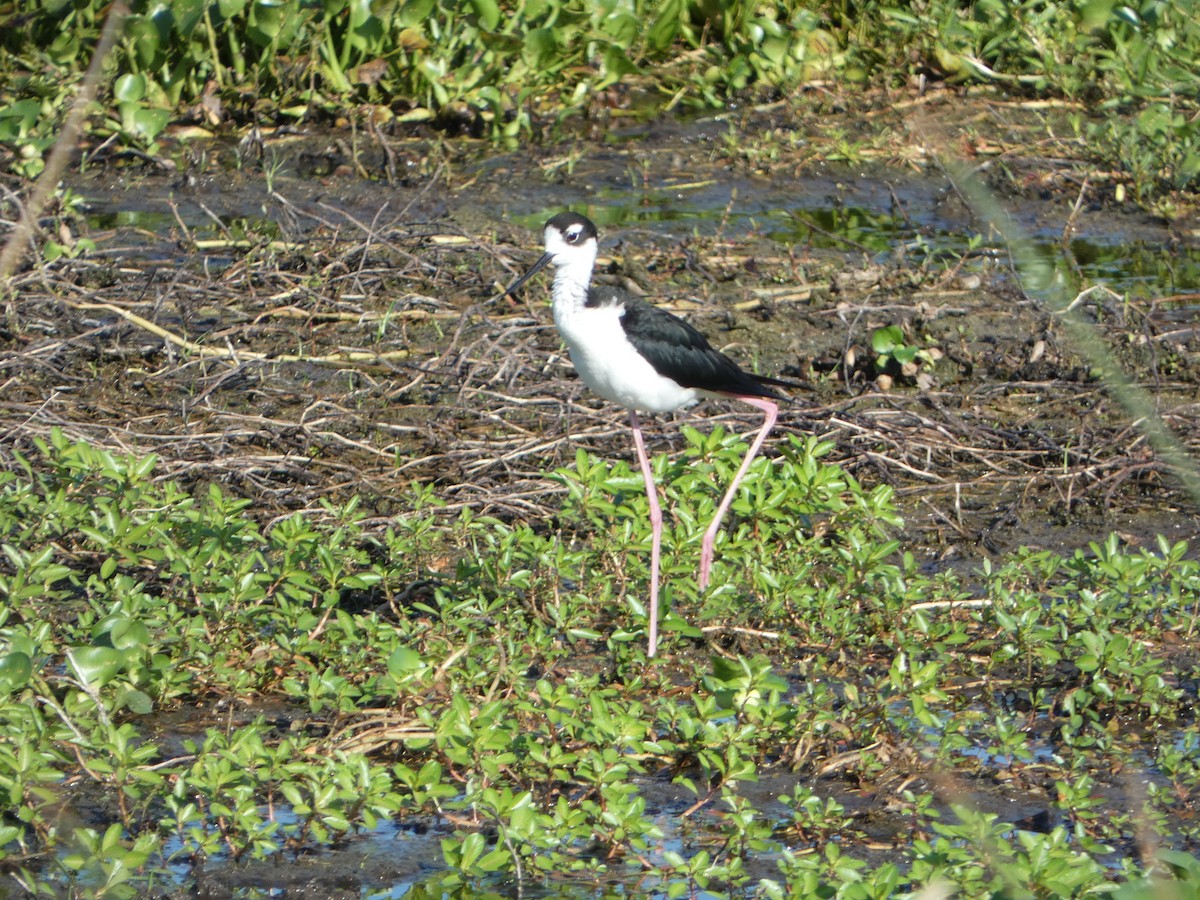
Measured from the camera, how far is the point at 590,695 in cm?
290

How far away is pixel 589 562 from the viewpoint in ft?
13.1

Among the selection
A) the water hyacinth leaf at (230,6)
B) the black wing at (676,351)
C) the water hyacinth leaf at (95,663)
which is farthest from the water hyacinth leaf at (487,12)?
the water hyacinth leaf at (95,663)

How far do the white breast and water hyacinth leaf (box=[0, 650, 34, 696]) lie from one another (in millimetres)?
A: 1480

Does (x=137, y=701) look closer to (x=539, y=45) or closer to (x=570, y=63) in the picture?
(x=539, y=45)

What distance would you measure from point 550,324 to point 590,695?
8.10 feet

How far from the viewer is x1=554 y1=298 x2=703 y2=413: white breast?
3.70m

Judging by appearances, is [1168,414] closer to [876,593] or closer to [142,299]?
[876,593]

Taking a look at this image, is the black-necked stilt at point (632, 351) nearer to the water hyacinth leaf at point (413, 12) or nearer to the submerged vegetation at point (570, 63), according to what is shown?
the submerged vegetation at point (570, 63)

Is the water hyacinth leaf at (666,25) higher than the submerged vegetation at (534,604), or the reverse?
the water hyacinth leaf at (666,25)

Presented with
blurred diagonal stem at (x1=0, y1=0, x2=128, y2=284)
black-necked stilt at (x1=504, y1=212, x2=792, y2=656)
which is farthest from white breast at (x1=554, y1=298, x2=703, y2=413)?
blurred diagonal stem at (x1=0, y1=0, x2=128, y2=284)

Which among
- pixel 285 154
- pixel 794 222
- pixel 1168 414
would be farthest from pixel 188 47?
pixel 1168 414

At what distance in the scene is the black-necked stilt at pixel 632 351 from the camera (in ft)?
12.2

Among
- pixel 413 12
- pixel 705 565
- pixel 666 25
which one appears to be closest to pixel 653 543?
pixel 705 565

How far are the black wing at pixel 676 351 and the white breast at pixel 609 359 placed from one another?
0.08 ft
